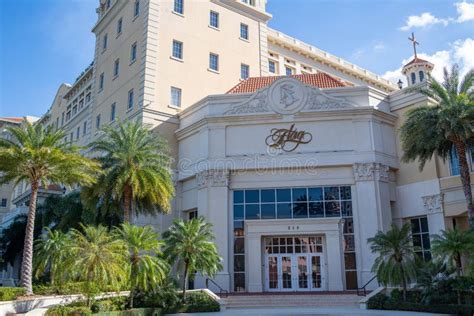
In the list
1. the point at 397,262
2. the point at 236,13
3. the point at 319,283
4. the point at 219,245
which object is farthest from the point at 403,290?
the point at 236,13

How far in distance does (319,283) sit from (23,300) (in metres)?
17.9

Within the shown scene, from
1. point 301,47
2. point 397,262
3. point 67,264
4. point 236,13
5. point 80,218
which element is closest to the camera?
point 67,264

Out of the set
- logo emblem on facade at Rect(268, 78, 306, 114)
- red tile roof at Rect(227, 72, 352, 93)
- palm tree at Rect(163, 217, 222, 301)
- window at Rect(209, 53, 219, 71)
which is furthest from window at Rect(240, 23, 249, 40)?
palm tree at Rect(163, 217, 222, 301)

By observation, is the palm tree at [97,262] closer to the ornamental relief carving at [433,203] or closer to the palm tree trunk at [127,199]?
the palm tree trunk at [127,199]

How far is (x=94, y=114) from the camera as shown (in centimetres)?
4647

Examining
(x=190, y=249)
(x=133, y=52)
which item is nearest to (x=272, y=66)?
(x=133, y=52)

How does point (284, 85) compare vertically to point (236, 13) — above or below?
below

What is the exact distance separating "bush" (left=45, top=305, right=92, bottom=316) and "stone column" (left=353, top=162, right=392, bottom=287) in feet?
56.3

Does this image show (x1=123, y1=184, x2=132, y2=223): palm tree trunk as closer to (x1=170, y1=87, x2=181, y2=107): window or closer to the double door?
the double door

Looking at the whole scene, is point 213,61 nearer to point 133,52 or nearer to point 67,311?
point 133,52

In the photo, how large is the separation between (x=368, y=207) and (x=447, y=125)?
25.3ft

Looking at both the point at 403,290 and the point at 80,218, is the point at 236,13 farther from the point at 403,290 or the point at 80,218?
the point at 403,290

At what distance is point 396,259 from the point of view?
24703 millimetres

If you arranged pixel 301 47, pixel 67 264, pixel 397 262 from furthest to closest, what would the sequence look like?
pixel 301 47, pixel 397 262, pixel 67 264
